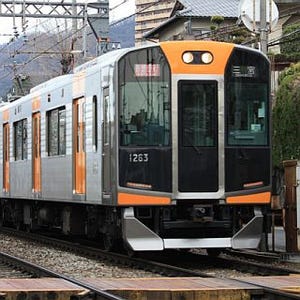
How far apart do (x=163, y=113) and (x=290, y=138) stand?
11.5 meters

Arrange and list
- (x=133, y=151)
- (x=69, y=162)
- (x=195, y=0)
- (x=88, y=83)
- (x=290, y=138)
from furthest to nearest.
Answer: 1. (x=195, y=0)
2. (x=290, y=138)
3. (x=69, y=162)
4. (x=88, y=83)
5. (x=133, y=151)

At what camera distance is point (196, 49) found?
1322 cm

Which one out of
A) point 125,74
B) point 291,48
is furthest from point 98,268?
point 291,48

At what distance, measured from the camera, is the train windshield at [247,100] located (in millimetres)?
13086

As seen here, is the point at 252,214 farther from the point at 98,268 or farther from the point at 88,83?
the point at 88,83

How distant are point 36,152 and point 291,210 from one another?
6.13 meters

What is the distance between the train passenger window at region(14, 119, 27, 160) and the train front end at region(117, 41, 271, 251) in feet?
24.1

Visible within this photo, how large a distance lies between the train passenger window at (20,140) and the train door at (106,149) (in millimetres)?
6648

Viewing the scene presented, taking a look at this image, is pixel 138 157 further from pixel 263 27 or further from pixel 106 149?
pixel 263 27

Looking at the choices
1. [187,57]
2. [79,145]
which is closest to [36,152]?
[79,145]

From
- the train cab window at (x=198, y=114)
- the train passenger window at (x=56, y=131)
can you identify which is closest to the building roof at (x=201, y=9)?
the train passenger window at (x=56, y=131)

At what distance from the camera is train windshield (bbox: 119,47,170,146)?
12.8 metres

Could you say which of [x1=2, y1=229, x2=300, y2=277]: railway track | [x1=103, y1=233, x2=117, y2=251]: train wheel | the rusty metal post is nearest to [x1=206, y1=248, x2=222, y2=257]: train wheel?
[x1=2, y1=229, x2=300, y2=277]: railway track

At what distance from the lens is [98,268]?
43.1 feet
